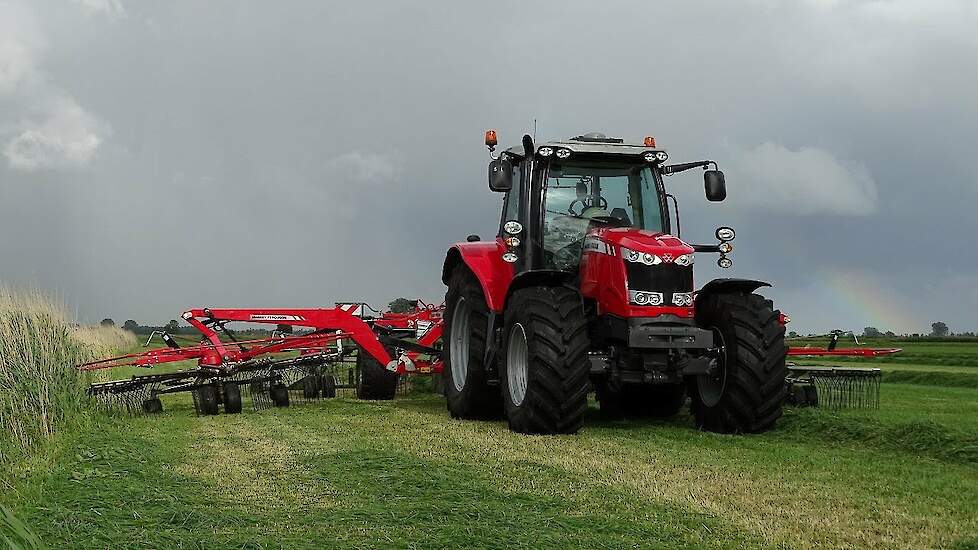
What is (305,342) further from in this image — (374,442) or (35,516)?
(35,516)

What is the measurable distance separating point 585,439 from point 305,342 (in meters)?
5.10

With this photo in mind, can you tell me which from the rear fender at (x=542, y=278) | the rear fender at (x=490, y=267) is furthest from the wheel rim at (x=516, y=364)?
the rear fender at (x=490, y=267)

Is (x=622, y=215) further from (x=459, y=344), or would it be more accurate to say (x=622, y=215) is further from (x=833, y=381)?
(x=833, y=381)

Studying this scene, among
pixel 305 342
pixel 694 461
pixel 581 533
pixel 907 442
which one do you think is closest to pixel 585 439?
pixel 694 461

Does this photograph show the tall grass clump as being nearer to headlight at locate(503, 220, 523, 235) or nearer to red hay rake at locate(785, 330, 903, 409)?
headlight at locate(503, 220, 523, 235)

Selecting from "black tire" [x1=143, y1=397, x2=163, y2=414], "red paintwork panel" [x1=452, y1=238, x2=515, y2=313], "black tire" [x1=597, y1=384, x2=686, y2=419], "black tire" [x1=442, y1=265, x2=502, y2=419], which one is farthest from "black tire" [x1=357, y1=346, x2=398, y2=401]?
"black tire" [x1=597, y1=384, x2=686, y2=419]

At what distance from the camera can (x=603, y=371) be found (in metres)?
8.95

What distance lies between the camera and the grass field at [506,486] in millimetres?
5125

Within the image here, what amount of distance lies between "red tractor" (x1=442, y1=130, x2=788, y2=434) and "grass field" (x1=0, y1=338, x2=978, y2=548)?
0.45m

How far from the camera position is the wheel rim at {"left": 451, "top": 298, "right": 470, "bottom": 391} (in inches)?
442

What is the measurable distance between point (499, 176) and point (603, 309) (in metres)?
1.51

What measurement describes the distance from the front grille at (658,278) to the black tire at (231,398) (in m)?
5.09

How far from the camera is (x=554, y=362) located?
28.2ft

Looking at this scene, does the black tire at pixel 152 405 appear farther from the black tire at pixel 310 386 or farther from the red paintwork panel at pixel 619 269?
the red paintwork panel at pixel 619 269
